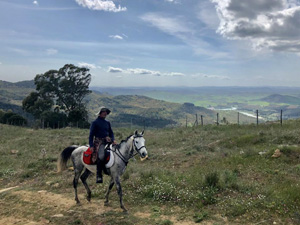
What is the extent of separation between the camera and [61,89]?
6262cm

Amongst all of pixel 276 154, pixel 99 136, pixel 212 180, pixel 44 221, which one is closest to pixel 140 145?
pixel 99 136

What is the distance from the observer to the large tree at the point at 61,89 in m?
61.7

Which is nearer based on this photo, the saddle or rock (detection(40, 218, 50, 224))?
rock (detection(40, 218, 50, 224))

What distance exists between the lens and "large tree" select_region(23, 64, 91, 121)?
61747 mm

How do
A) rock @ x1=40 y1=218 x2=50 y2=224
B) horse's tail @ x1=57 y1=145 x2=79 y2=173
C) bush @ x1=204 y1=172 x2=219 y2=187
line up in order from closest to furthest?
rock @ x1=40 y1=218 x2=50 y2=224 < bush @ x1=204 y1=172 x2=219 y2=187 < horse's tail @ x1=57 y1=145 x2=79 y2=173

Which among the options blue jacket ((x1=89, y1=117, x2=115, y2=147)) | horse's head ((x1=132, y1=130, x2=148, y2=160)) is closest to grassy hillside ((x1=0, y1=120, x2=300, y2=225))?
horse's head ((x1=132, y1=130, x2=148, y2=160))

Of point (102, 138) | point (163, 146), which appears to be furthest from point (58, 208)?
point (163, 146)

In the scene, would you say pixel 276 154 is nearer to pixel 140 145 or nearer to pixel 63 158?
pixel 140 145

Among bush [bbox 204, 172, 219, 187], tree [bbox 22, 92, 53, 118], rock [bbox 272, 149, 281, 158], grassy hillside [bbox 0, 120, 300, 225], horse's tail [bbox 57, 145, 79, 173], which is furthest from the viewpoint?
tree [bbox 22, 92, 53, 118]

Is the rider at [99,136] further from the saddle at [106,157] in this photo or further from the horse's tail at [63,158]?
the horse's tail at [63,158]

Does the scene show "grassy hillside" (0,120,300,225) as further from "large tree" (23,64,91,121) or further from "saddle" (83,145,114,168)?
"large tree" (23,64,91,121)

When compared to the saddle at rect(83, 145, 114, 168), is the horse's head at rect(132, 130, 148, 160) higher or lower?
higher

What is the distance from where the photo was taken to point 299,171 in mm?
10578

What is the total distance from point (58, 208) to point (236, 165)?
30.7 feet
